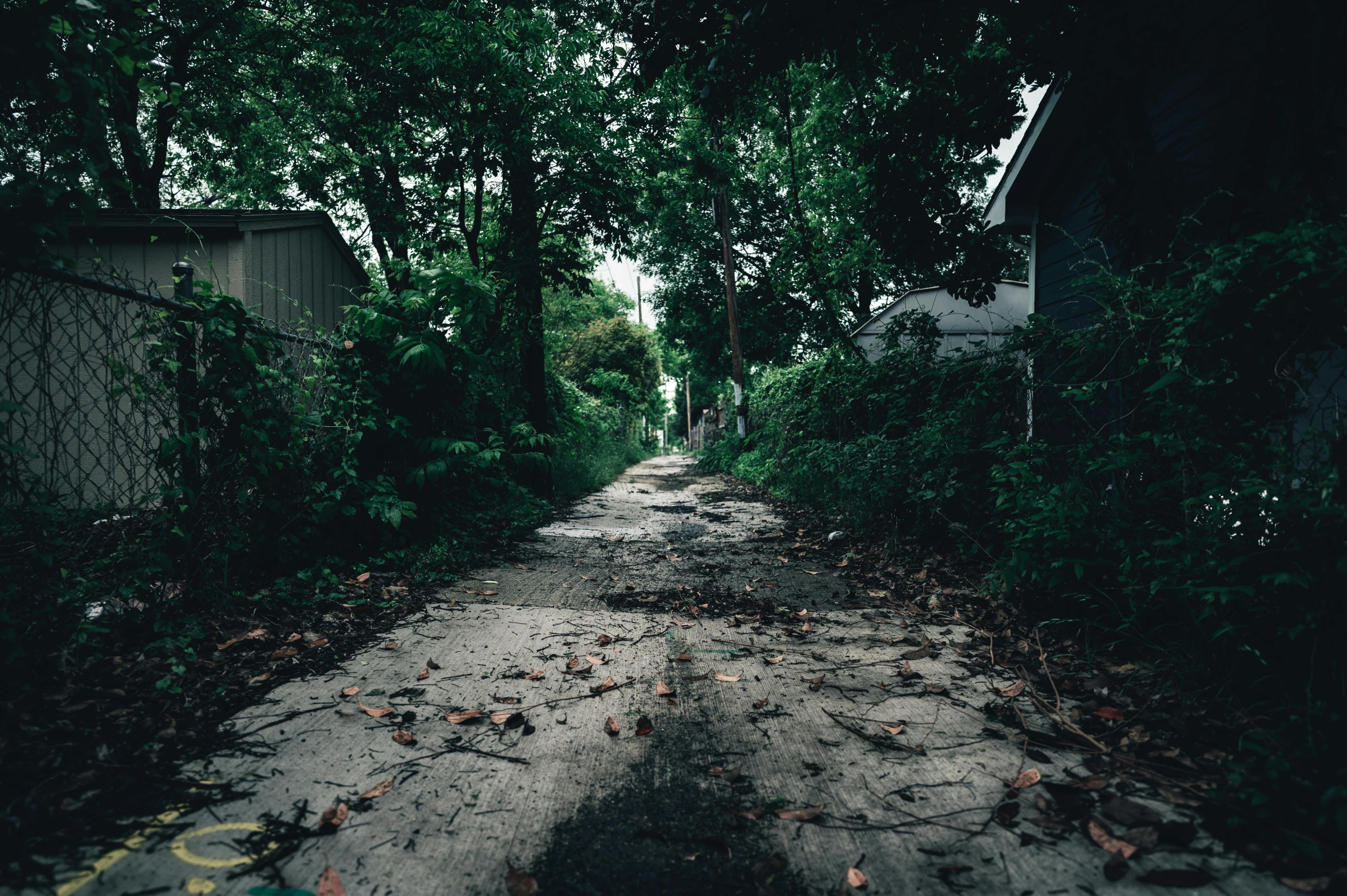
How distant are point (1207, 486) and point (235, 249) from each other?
9786 millimetres

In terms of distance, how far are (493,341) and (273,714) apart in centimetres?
459

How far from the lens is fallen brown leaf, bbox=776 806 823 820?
6.05 feet

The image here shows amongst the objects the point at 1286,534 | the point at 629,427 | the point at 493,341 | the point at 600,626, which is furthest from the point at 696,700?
the point at 629,427

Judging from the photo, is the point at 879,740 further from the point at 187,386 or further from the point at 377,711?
the point at 187,386

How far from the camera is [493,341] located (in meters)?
6.48

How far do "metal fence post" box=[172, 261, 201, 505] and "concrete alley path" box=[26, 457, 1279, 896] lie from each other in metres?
1.28

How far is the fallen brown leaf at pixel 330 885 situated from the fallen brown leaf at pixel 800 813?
1166 mm

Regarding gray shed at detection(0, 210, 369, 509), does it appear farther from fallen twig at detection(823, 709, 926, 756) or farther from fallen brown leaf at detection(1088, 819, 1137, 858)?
fallen brown leaf at detection(1088, 819, 1137, 858)

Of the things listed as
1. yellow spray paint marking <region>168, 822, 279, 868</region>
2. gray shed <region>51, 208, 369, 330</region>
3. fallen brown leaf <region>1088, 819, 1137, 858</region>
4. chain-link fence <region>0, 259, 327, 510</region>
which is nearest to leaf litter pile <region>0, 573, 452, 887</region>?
yellow spray paint marking <region>168, 822, 279, 868</region>

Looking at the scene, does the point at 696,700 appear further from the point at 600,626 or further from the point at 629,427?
the point at 629,427

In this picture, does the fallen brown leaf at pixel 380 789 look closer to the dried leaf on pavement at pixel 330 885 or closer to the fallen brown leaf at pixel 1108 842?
the dried leaf on pavement at pixel 330 885

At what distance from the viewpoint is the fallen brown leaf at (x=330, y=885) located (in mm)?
1509

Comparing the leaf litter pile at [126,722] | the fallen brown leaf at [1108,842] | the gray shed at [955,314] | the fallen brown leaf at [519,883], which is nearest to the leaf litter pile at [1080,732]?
the fallen brown leaf at [1108,842]

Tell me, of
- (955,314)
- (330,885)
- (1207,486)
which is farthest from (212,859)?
(955,314)
